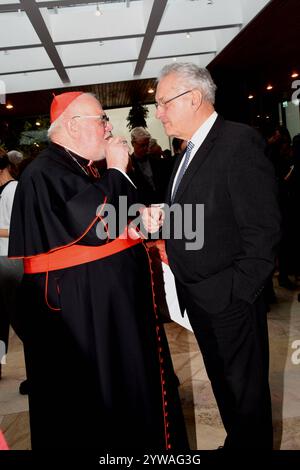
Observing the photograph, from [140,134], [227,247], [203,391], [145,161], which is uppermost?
[140,134]

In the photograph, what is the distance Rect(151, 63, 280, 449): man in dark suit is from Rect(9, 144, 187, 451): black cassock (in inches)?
9.8

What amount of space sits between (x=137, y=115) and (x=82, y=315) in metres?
12.5

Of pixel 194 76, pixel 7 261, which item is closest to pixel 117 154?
pixel 194 76

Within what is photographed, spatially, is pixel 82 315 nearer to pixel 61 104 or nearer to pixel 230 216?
pixel 230 216

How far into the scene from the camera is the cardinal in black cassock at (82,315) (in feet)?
5.84

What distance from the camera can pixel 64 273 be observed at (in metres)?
1.84

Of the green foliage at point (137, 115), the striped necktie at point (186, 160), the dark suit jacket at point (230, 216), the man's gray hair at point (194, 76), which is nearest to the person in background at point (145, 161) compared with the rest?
the striped necktie at point (186, 160)

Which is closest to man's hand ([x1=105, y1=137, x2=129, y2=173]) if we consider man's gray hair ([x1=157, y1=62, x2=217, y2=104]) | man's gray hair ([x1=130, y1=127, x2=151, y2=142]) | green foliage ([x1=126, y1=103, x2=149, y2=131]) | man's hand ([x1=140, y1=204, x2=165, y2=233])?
man's hand ([x1=140, y1=204, x2=165, y2=233])

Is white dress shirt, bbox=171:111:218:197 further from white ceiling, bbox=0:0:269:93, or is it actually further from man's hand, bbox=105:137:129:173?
white ceiling, bbox=0:0:269:93

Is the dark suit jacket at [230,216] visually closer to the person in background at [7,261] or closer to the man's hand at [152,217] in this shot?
the man's hand at [152,217]

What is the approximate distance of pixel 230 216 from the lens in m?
1.71

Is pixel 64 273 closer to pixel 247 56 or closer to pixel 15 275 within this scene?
pixel 15 275

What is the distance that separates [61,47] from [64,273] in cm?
857

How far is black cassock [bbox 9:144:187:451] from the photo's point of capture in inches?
70.2
